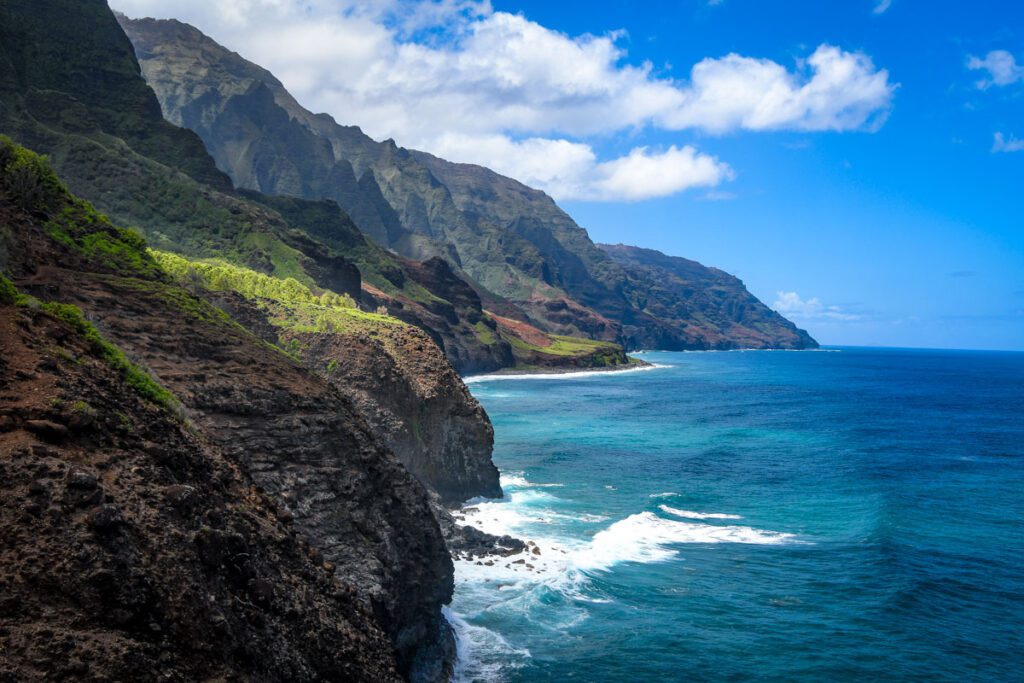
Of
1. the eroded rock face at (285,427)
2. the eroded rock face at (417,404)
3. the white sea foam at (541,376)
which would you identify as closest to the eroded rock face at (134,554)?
the eroded rock face at (285,427)

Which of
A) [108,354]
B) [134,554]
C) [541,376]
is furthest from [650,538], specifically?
[541,376]

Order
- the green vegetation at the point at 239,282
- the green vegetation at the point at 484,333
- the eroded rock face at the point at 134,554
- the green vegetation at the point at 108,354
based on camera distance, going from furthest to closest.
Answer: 1. the green vegetation at the point at 484,333
2. the green vegetation at the point at 239,282
3. the green vegetation at the point at 108,354
4. the eroded rock face at the point at 134,554

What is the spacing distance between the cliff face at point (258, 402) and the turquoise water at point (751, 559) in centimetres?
662

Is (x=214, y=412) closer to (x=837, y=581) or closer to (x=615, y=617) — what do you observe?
(x=615, y=617)

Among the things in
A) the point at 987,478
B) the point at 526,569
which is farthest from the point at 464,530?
the point at 987,478

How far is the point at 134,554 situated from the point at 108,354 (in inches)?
262

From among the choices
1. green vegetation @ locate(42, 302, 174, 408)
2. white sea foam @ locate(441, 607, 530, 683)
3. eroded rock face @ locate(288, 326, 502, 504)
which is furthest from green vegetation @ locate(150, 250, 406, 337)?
green vegetation @ locate(42, 302, 174, 408)

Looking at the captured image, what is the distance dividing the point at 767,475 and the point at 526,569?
34303 mm

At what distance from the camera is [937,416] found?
105938 millimetres

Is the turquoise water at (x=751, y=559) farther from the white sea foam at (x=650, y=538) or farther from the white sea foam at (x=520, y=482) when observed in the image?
the white sea foam at (x=520, y=482)

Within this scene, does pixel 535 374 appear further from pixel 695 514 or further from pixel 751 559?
pixel 751 559

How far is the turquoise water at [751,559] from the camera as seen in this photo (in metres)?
30.2

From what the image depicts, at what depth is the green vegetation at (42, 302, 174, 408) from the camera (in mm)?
16531

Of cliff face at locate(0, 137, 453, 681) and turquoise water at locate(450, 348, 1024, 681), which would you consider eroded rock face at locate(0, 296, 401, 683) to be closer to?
cliff face at locate(0, 137, 453, 681)
